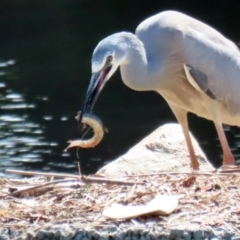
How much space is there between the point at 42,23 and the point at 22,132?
1076cm

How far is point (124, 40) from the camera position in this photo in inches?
237

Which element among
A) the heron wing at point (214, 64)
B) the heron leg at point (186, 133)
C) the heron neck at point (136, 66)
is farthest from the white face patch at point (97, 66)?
the heron leg at point (186, 133)

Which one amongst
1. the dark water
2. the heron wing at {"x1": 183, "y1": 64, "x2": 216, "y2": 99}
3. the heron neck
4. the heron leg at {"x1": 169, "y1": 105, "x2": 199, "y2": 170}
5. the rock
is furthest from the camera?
the dark water

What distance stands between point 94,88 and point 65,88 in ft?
38.3

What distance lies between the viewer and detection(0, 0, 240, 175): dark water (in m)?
13.6

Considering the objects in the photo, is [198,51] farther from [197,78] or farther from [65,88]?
[65,88]

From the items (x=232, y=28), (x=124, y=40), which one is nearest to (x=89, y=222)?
(x=124, y=40)

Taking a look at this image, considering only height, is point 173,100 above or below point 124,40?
below

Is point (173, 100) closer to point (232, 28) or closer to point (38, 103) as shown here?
point (38, 103)

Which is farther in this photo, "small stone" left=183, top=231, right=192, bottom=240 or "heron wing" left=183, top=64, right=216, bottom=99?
"heron wing" left=183, top=64, right=216, bottom=99

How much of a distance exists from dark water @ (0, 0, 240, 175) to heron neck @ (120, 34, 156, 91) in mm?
6012

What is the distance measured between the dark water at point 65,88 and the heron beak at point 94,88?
6.61m

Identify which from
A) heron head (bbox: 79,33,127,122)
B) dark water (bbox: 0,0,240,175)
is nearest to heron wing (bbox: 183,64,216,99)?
heron head (bbox: 79,33,127,122)

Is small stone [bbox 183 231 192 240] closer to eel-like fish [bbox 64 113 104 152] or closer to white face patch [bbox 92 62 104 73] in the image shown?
eel-like fish [bbox 64 113 104 152]
